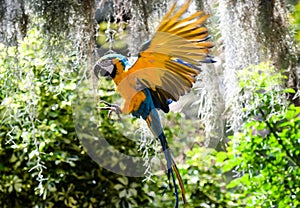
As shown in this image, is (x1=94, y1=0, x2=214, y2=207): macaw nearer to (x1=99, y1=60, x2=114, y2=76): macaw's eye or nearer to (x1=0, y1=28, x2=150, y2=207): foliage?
(x1=99, y1=60, x2=114, y2=76): macaw's eye

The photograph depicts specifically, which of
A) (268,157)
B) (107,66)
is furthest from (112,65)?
(268,157)

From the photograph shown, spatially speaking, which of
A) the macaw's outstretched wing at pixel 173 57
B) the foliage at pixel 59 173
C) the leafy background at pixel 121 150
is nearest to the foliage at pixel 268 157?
the leafy background at pixel 121 150

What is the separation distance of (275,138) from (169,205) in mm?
602

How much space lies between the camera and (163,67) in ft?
2.55

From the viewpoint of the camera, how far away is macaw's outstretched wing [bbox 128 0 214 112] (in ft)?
2.41

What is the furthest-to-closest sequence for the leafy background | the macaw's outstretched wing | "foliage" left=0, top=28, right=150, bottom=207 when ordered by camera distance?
"foliage" left=0, top=28, right=150, bottom=207 → the leafy background → the macaw's outstretched wing

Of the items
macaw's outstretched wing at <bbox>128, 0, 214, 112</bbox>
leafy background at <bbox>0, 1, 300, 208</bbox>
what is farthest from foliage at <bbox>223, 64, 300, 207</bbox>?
macaw's outstretched wing at <bbox>128, 0, 214, 112</bbox>

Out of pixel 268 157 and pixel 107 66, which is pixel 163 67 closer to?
pixel 107 66

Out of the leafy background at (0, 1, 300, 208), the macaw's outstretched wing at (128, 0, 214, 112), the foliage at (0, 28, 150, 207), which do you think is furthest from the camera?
the foliage at (0, 28, 150, 207)

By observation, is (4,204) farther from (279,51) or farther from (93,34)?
(279,51)

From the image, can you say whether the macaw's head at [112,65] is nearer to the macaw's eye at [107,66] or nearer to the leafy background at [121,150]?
the macaw's eye at [107,66]

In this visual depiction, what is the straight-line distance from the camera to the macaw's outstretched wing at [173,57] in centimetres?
73

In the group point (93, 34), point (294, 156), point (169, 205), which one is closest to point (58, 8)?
point (93, 34)

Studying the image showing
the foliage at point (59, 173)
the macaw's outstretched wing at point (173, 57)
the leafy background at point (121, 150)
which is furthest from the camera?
the foliage at point (59, 173)
